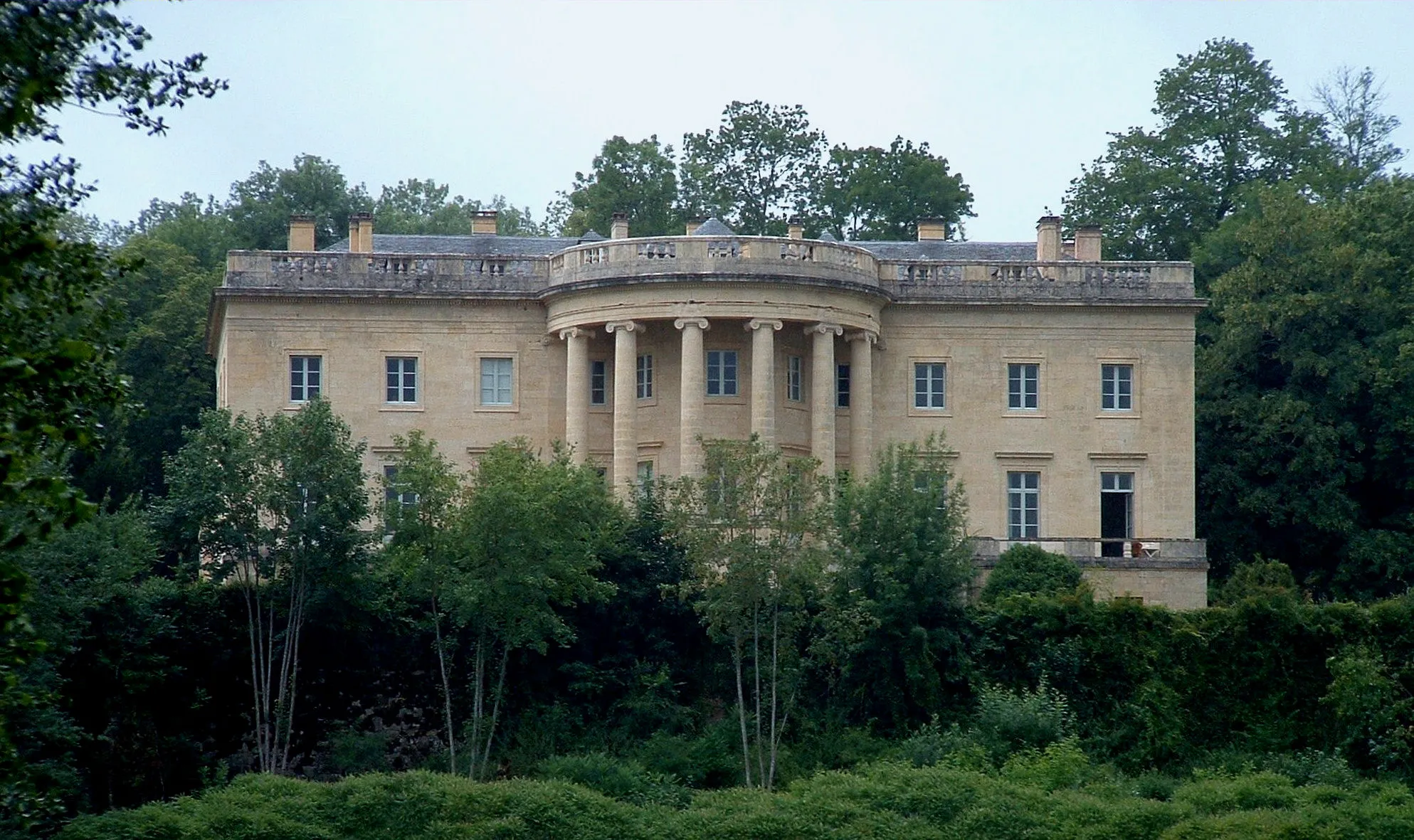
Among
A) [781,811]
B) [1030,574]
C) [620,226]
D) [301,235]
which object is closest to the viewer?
[781,811]

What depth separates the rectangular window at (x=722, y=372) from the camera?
53.6 metres

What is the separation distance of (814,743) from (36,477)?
1043 inches

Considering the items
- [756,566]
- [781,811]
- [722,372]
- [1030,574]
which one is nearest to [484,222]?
[722,372]

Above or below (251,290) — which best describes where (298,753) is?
below

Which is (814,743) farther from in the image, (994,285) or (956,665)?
(994,285)

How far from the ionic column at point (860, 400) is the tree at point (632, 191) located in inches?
752

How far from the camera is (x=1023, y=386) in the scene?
182 feet

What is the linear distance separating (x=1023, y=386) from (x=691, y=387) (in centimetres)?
857

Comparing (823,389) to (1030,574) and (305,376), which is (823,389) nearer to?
(1030,574)

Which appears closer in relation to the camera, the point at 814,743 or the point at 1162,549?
the point at 814,743

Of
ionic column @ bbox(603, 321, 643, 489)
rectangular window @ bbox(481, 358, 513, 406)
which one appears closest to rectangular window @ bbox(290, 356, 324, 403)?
rectangular window @ bbox(481, 358, 513, 406)

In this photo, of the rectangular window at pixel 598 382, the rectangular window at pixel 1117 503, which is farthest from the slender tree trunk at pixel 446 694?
the rectangular window at pixel 1117 503

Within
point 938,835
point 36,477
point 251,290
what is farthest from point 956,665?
point 36,477

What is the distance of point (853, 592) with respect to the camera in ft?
140
